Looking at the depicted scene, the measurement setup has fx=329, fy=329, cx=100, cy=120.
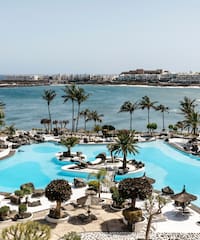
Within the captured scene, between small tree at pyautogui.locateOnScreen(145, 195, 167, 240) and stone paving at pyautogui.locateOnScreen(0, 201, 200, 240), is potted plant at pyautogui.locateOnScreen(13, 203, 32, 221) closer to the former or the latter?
stone paving at pyautogui.locateOnScreen(0, 201, 200, 240)

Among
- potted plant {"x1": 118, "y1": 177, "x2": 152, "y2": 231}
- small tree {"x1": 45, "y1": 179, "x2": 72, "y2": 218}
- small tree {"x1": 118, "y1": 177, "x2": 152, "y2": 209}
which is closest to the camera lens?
potted plant {"x1": 118, "y1": 177, "x2": 152, "y2": 231}

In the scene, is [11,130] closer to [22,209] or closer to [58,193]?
[22,209]

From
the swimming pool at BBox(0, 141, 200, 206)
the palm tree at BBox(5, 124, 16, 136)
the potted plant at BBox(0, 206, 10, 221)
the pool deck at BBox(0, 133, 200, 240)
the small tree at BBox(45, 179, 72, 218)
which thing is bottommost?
the swimming pool at BBox(0, 141, 200, 206)

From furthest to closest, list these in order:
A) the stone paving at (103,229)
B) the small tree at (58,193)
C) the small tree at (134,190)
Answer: the small tree at (58,193)
the small tree at (134,190)
the stone paving at (103,229)

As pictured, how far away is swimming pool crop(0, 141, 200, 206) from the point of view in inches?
1189

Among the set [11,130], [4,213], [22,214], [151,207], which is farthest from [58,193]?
[11,130]

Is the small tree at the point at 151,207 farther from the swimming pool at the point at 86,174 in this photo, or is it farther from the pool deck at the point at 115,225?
the swimming pool at the point at 86,174

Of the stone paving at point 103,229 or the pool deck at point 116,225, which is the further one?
the pool deck at point 116,225

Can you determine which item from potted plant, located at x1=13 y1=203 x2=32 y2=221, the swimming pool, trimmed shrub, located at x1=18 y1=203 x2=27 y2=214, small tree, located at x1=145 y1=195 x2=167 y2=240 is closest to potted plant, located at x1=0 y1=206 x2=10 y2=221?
potted plant, located at x1=13 y1=203 x2=32 y2=221

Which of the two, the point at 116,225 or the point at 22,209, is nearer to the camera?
the point at 116,225

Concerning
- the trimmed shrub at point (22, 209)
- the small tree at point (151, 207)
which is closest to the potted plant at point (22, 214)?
the trimmed shrub at point (22, 209)

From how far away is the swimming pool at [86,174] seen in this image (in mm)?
30203

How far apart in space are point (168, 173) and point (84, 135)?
19114 mm

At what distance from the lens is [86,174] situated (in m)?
31.4
